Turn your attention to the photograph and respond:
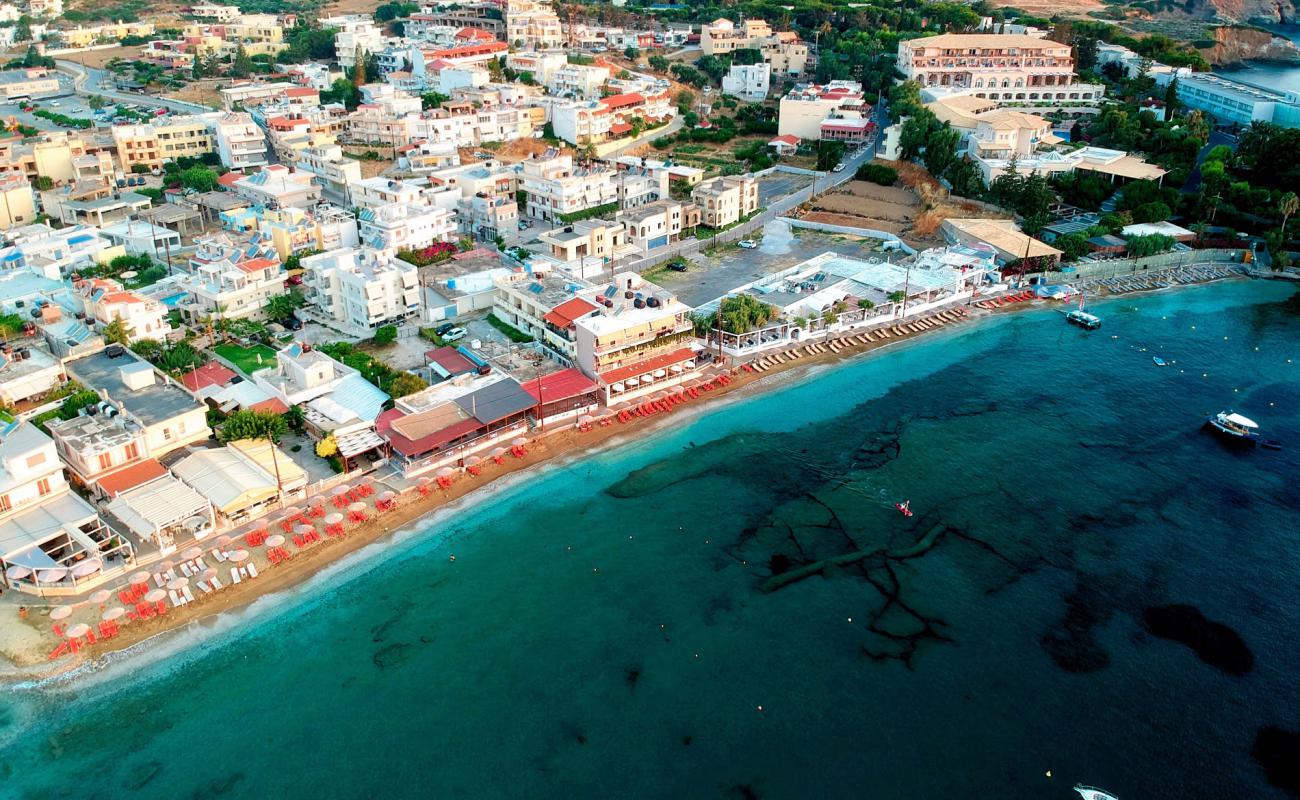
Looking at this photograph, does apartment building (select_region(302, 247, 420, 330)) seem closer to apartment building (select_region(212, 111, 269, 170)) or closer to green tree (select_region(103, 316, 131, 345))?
green tree (select_region(103, 316, 131, 345))

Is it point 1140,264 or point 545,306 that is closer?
point 545,306

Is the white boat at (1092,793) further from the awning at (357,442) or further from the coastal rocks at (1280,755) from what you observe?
the awning at (357,442)

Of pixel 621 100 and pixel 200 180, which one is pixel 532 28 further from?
pixel 200 180

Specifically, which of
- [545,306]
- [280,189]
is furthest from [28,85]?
[545,306]

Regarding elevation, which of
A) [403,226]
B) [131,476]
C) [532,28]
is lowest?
[131,476]

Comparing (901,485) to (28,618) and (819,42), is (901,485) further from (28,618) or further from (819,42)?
(819,42)

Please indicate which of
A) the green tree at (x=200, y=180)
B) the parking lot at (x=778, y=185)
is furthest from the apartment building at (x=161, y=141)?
the parking lot at (x=778, y=185)

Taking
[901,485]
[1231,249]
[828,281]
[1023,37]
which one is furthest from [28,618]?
[1023,37]
